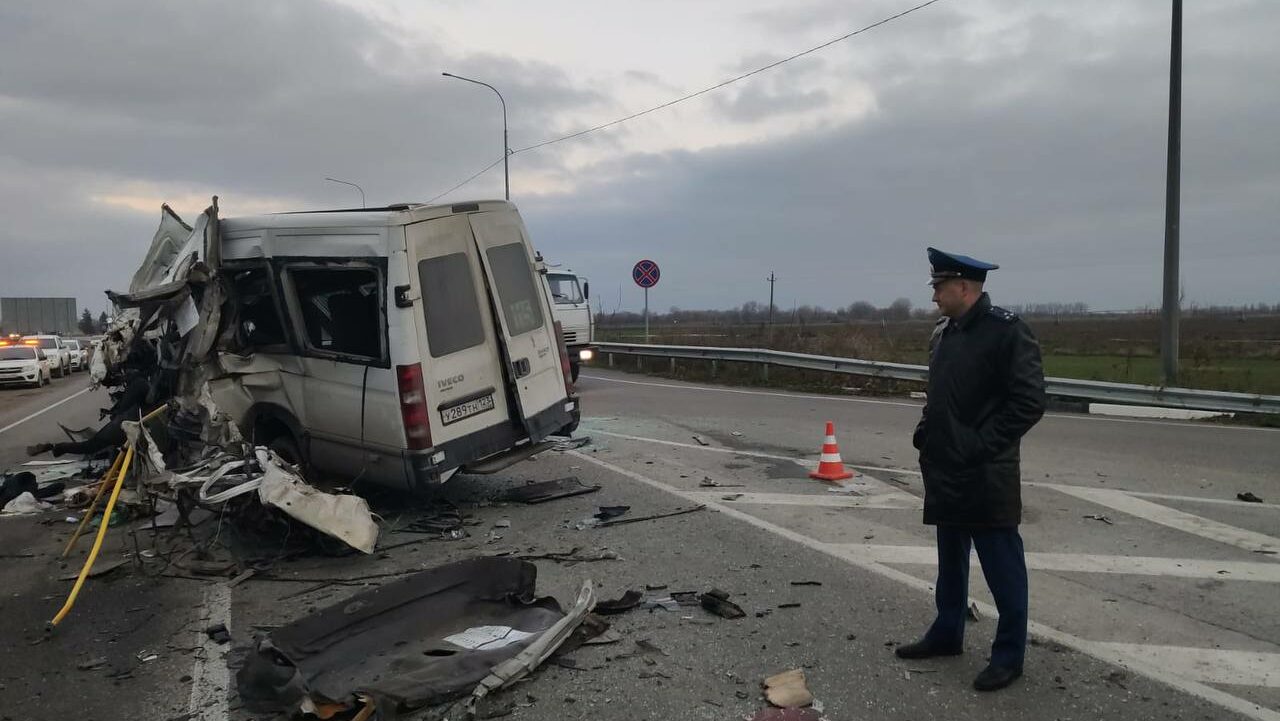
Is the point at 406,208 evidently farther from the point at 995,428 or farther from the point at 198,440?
the point at 995,428

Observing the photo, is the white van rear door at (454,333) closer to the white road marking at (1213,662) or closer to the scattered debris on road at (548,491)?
the scattered debris on road at (548,491)

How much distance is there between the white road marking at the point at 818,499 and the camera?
7.16 metres

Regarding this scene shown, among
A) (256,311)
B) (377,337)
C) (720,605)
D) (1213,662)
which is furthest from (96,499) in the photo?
(1213,662)

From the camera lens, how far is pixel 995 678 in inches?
146

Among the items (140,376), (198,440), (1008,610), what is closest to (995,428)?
(1008,610)

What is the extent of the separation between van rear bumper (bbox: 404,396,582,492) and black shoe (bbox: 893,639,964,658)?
3918mm

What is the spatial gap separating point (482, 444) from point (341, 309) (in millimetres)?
1658

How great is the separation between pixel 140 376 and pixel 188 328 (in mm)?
4008

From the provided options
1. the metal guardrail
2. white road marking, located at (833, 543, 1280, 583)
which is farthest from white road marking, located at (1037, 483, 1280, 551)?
the metal guardrail

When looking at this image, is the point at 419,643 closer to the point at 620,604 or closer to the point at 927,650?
the point at 620,604

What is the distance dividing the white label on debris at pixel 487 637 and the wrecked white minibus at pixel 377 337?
7.96 feet

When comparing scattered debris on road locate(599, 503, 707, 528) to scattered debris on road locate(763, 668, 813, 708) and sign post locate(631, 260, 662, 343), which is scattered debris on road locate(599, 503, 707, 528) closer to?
scattered debris on road locate(763, 668, 813, 708)

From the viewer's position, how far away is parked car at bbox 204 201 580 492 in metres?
6.66

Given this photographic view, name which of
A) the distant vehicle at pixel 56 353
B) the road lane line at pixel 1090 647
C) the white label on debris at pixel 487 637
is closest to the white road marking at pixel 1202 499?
the road lane line at pixel 1090 647
